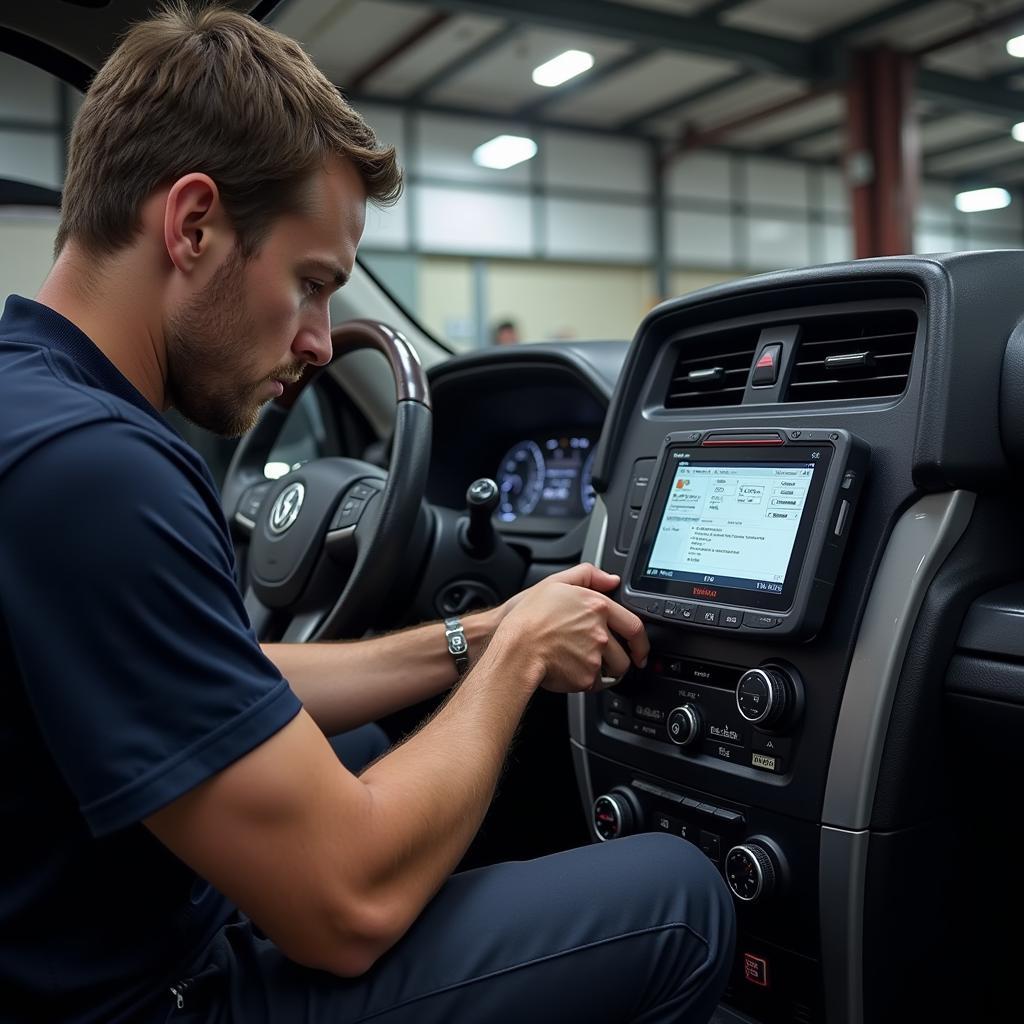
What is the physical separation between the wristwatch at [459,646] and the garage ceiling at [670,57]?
692 cm

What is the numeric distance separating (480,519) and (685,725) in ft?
1.92

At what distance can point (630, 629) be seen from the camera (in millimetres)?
1165

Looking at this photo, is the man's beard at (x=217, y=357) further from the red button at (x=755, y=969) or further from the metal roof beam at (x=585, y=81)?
the metal roof beam at (x=585, y=81)

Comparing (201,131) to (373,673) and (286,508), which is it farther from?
(286,508)

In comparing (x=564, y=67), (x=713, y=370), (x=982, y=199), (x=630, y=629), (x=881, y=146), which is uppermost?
(x=564, y=67)

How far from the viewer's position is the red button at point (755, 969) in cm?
115

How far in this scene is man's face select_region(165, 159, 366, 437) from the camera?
891mm

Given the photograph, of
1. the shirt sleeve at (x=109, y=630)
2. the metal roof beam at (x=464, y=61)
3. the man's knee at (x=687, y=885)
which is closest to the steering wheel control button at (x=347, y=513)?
the man's knee at (x=687, y=885)

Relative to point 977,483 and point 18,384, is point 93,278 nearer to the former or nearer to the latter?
point 18,384

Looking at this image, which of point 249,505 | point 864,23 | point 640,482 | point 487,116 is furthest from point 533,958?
point 487,116

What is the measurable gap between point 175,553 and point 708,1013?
0.60 m

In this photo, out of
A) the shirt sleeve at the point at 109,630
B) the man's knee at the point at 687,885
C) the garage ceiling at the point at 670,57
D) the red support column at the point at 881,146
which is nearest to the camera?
the shirt sleeve at the point at 109,630

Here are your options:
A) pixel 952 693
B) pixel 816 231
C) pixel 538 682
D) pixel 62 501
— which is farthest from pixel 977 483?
pixel 816 231

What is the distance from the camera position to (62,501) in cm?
68
